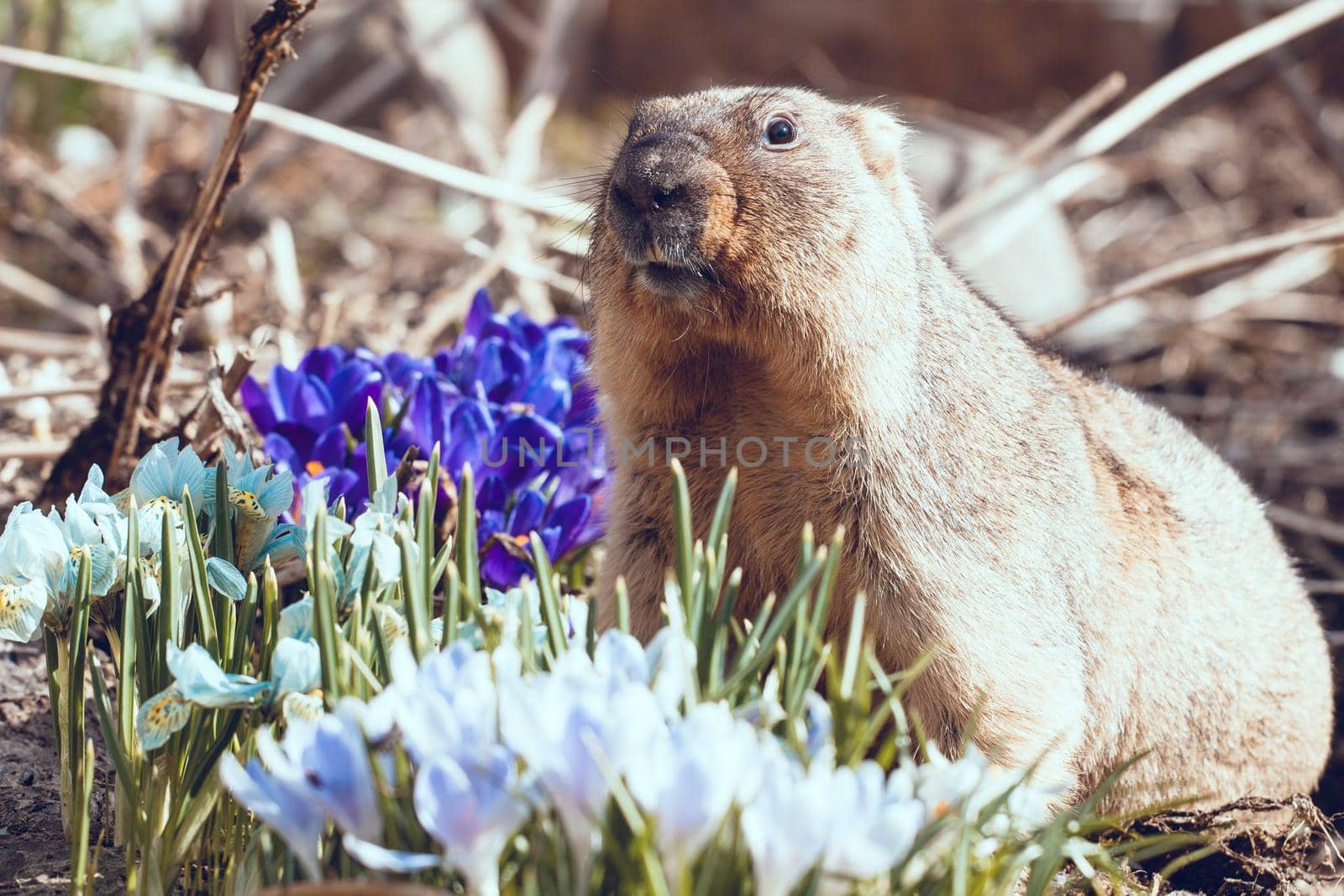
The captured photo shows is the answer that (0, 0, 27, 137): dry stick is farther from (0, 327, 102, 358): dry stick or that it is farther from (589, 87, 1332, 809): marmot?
(589, 87, 1332, 809): marmot

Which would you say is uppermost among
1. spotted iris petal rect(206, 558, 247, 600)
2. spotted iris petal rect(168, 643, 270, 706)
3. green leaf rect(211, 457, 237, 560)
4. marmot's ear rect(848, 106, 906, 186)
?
marmot's ear rect(848, 106, 906, 186)

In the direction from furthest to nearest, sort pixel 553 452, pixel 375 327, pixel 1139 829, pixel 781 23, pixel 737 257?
pixel 781 23 → pixel 375 327 → pixel 553 452 → pixel 1139 829 → pixel 737 257

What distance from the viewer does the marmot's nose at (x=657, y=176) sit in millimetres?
2799

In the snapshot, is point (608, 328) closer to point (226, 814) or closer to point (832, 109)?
point (832, 109)

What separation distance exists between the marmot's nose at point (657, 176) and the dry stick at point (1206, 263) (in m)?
2.32

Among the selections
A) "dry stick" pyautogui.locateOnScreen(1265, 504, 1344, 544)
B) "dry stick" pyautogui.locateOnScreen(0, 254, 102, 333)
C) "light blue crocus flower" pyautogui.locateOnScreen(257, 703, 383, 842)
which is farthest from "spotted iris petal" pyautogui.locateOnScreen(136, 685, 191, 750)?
"dry stick" pyautogui.locateOnScreen(1265, 504, 1344, 544)

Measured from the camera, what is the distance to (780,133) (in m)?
3.06

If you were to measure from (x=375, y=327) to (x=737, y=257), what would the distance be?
302 cm

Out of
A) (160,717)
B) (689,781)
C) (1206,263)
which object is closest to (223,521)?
(160,717)

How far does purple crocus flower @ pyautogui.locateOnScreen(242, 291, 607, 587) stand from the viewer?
367 cm

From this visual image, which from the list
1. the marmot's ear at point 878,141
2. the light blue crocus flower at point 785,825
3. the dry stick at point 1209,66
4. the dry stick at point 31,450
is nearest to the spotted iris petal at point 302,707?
the light blue crocus flower at point 785,825

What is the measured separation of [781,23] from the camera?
1128 cm

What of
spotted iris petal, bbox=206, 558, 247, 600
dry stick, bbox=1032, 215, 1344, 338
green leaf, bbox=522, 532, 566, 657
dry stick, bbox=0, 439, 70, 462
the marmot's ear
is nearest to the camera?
green leaf, bbox=522, 532, 566, 657

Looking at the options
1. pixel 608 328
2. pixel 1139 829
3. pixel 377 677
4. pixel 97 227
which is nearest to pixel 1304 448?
pixel 1139 829
